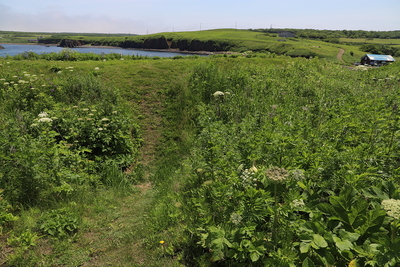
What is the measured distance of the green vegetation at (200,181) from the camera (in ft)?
8.72

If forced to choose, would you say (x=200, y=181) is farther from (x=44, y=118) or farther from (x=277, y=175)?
(x=44, y=118)

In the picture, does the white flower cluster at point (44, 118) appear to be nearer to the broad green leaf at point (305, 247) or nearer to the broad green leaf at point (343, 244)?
the broad green leaf at point (305, 247)

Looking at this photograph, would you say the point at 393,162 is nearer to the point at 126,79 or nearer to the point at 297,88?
the point at 297,88

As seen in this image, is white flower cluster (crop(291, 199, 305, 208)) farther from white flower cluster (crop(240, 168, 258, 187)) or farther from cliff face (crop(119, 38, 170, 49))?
cliff face (crop(119, 38, 170, 49))

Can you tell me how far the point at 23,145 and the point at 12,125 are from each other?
93.5 inches

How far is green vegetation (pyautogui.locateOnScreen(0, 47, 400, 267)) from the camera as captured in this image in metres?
2.66

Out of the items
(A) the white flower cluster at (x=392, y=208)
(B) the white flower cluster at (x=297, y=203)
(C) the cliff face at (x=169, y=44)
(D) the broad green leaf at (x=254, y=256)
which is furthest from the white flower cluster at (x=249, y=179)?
(C) the cliff face at (x=169, y=44)

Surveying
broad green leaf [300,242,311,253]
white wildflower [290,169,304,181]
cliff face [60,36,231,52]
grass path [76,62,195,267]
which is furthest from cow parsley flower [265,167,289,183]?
cliff face [60,36,231,52]

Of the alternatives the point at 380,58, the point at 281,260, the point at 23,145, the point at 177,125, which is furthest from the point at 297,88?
the point at 380,58

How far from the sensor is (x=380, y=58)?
70750 mm

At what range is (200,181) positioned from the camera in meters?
A: 4.97

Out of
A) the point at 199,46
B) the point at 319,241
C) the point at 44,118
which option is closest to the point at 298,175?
the point at 319,241

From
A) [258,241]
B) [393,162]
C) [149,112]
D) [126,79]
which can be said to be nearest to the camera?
[258,241]

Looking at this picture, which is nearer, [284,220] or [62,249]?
[284,220]
